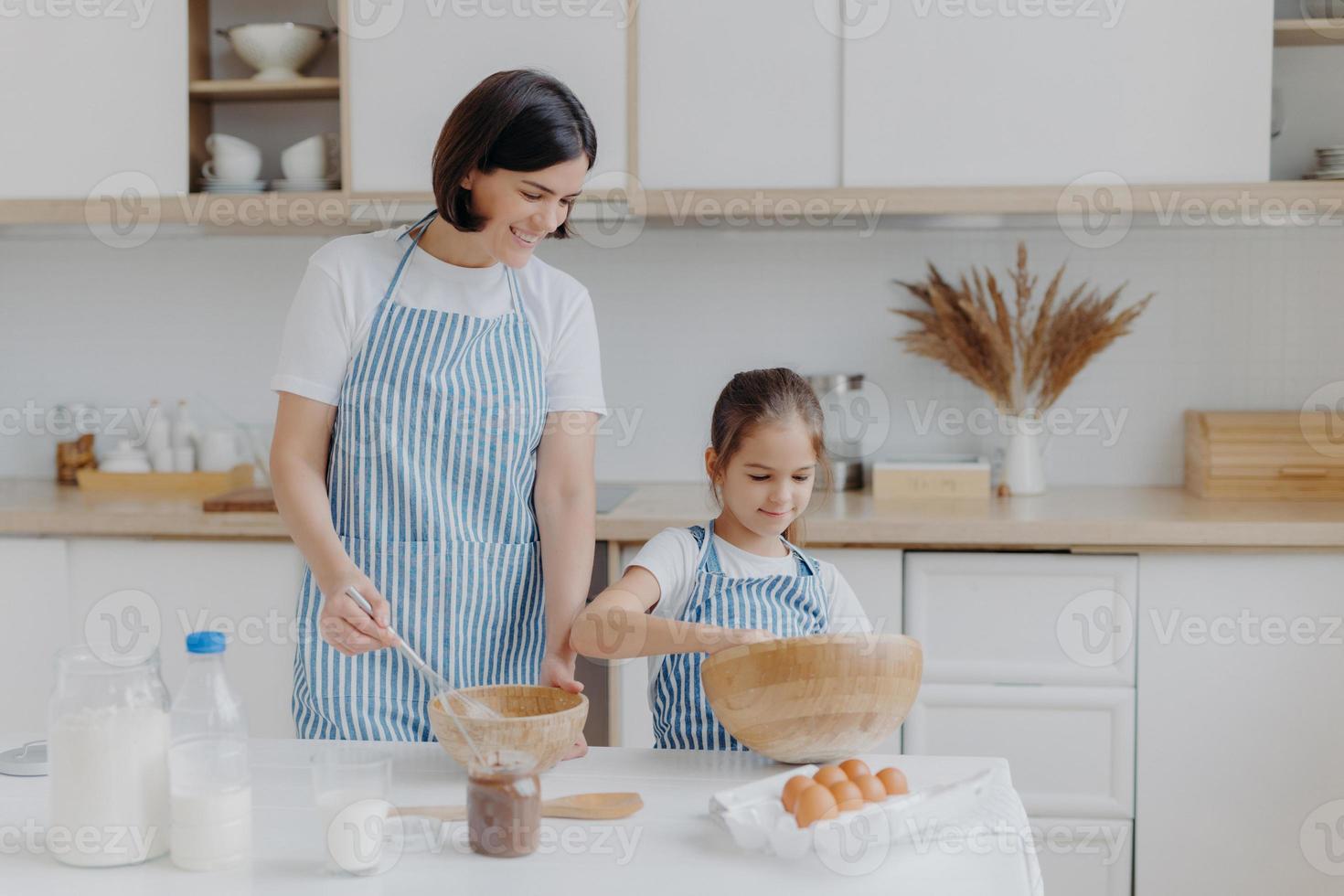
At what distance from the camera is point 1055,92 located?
2426 mm

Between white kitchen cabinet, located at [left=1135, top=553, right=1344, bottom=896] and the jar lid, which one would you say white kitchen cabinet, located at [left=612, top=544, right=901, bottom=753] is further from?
the jar lid

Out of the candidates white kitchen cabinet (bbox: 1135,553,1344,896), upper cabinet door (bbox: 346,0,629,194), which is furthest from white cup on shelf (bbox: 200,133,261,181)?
white kitchen cabinet (bbox: 1135,553,1344,896)

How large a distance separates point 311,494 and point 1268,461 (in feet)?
6.30

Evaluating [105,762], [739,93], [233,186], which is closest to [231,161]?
[233,186]

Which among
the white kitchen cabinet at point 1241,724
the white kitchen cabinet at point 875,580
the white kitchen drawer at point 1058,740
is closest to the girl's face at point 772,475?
the white kitchen cabinet at point 875,580

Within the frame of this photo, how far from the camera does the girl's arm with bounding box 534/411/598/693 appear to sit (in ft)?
5.15

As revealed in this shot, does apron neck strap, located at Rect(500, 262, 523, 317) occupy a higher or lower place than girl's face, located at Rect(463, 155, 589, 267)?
lower

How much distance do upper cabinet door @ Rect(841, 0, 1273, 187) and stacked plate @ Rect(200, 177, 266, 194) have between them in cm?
120

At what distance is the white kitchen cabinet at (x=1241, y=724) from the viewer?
2234 millimetres

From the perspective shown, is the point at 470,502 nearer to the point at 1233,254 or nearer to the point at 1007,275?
the point at 1007,275

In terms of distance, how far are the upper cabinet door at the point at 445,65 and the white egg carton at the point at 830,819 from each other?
163 centimetres

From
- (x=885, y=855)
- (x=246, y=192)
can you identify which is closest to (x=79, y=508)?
(x=246, y=192)

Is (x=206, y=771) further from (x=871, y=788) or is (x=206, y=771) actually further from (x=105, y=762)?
(x=871, y=788)

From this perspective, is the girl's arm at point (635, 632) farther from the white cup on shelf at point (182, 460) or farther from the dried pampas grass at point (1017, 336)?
the white cup on shelf at point (182, 460)
